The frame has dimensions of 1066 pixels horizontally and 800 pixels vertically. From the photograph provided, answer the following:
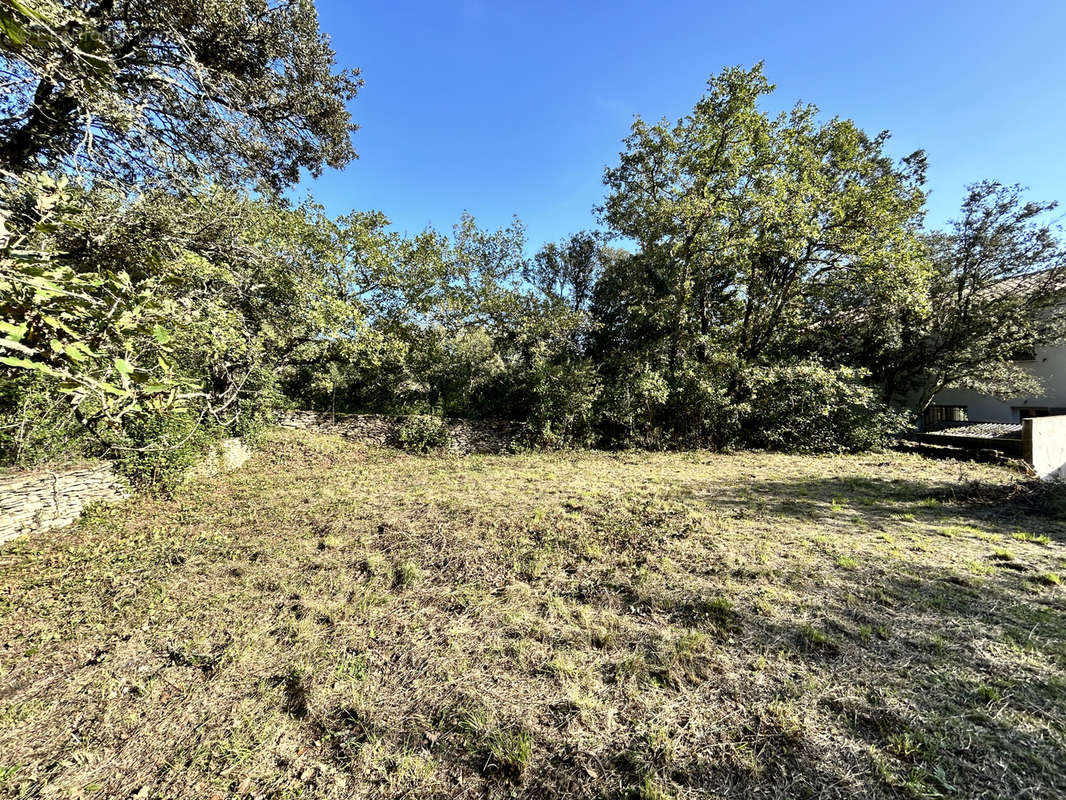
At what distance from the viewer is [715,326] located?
1178 cm

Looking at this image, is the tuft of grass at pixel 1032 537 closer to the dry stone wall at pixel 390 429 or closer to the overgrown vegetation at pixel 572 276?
the overgrown vegetation at pixel 572 276

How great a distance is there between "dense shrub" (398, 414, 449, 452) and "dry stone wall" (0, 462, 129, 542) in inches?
212

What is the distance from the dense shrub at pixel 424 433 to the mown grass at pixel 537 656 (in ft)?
16.2

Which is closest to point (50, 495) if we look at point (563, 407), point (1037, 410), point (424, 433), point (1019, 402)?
point (424, 433)

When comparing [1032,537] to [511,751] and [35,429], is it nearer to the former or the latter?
[511,751]

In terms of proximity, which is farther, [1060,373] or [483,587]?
[1060,373]

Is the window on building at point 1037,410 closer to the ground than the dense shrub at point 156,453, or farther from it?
farther from it

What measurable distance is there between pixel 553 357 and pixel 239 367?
7675mm

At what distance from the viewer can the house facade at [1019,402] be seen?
38.7 feet

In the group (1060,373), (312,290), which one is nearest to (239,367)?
(312,290)

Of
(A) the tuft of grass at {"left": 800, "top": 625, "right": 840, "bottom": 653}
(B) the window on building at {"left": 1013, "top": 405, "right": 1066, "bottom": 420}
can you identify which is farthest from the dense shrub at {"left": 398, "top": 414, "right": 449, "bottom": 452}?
(B) the window on building at {"left": 1013, "top": 405, "right": 1066, "bottom": 420}

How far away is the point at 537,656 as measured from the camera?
2.44 m

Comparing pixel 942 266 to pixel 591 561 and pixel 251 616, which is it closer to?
pixel 591 561

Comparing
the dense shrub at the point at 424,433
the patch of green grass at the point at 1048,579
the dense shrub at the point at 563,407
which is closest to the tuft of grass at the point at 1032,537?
the patch of green grass at the point at 1048,579
